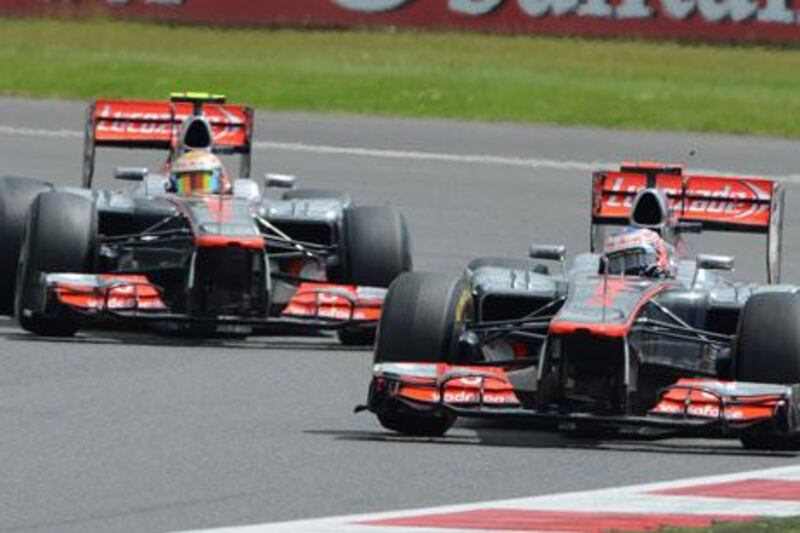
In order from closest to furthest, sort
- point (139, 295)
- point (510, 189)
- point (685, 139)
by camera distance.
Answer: point (139, 295), point (510, 189), point (685, 139)

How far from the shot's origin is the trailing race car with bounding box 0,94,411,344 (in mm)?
16172

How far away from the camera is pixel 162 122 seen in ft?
61.2

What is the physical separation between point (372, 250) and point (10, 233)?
2.29 metres

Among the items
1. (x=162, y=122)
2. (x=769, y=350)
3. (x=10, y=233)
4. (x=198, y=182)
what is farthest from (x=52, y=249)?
(x=769, y=350)

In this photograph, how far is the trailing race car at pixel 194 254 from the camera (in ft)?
53.1

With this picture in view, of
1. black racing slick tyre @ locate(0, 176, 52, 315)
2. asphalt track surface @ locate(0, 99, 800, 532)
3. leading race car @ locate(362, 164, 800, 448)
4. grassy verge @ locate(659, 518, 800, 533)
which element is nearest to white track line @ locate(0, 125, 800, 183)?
asphalt track surface @ locate(0, 99, 800, 532)

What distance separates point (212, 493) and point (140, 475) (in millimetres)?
576

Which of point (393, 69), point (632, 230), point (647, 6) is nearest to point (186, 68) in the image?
point (393, 69)

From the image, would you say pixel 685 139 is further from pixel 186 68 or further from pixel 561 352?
pixel 561 352

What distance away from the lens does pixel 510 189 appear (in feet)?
85.7

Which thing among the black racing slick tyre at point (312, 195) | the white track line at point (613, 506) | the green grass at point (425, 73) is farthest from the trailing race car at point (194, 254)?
the green grass at point (425, 73)

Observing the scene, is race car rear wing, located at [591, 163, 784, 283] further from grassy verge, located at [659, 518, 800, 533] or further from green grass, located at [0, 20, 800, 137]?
green grass, located at [0, 20, 800, 137]

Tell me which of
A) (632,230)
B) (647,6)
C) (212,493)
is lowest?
(212,493)

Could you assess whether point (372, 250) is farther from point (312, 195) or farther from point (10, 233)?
point (10, 233)
